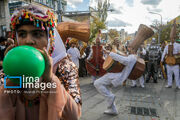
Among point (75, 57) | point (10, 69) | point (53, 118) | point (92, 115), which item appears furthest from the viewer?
point (75, 57)

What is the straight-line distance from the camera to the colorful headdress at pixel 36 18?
4.18ft

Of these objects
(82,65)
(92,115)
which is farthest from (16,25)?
(82,65)

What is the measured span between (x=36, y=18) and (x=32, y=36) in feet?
Answer: 0.47

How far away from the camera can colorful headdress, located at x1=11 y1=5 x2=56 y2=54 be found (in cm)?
128

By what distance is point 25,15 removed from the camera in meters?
1.28

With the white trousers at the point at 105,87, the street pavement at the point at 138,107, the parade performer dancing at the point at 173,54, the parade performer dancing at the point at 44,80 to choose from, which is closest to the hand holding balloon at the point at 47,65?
the parade performer dancing at the point at 44,80

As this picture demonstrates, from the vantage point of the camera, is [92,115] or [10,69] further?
[92,115]

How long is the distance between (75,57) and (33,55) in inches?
306

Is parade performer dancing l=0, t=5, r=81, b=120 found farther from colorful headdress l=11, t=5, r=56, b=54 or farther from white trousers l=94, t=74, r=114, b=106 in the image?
white trousers l=94, t=74, r=114, b=106

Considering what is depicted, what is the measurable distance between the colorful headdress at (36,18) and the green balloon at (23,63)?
453 millimetres

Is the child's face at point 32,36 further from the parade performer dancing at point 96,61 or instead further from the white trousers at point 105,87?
the parade performer dancing at point 96,61

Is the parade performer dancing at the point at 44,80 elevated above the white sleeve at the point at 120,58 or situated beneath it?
elevated above

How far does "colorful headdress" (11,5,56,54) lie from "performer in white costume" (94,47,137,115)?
310 centimetres

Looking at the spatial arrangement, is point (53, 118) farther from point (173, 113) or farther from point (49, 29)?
point (173, 113)
